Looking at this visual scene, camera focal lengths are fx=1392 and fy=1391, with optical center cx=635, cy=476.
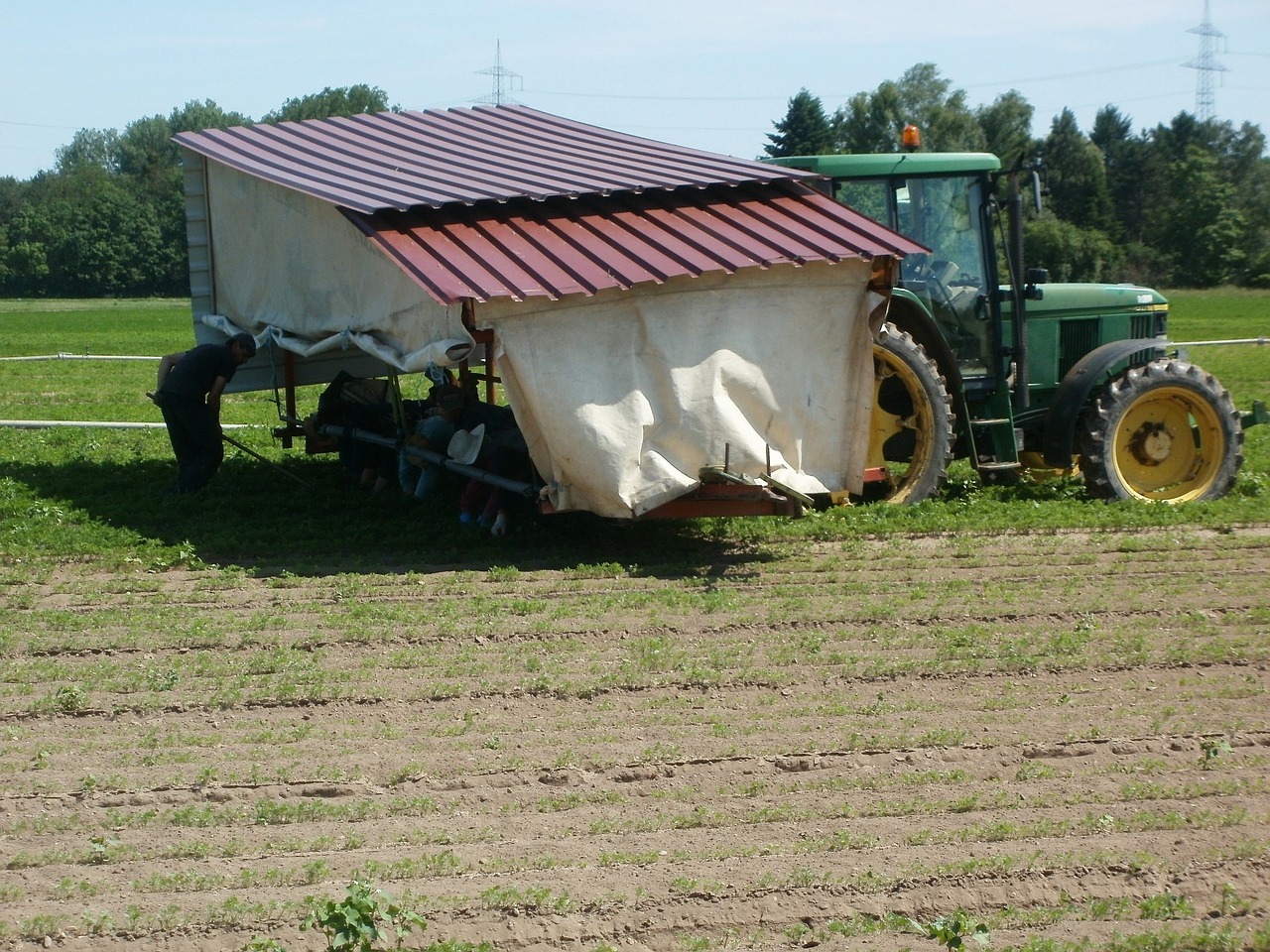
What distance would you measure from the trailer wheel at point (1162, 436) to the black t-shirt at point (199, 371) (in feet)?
23.4

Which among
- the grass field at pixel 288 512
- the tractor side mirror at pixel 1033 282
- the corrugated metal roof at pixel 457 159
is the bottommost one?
the grass field at pixel 288 512

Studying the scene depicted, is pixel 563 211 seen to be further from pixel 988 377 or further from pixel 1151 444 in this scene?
pixel 1151 444

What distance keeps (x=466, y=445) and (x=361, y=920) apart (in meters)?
6.68

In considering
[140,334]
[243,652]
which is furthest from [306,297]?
[140,334]

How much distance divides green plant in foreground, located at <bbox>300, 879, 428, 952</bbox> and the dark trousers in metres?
7.96

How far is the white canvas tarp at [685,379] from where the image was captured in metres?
8.99

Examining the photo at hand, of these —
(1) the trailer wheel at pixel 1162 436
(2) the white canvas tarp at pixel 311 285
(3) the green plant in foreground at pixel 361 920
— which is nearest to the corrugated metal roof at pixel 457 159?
(2) the white canvas tarp at pixel 311 285

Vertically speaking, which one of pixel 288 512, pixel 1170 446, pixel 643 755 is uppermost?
pixel 1170 446

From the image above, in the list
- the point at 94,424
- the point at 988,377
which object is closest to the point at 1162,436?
the point at 988,377

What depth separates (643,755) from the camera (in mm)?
5867

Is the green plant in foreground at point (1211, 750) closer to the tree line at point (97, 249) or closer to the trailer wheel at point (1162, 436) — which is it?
the trailer wheel at point (1162, 436)

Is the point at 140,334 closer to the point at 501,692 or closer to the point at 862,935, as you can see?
the point at 501,692

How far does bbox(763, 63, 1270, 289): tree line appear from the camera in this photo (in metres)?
57.4

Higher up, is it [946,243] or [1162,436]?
[946,243]
